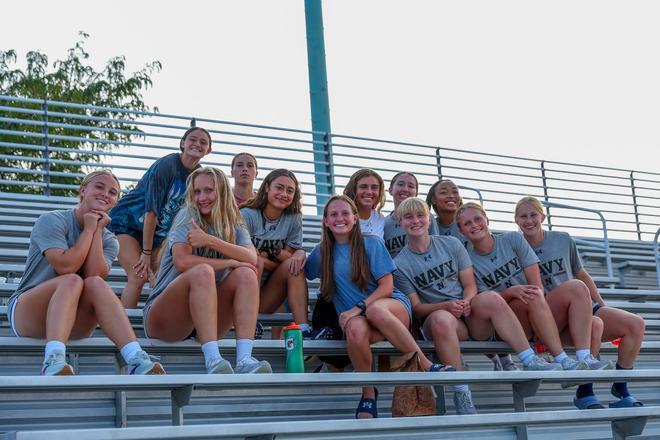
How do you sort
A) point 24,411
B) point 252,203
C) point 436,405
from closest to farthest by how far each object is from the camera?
point 24,411 → point 436,405 → point 252,203

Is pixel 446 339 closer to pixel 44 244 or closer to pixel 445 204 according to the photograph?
pixel 445 204

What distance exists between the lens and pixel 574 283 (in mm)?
5551

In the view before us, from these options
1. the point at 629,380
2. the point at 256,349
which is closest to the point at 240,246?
the point at 256,349

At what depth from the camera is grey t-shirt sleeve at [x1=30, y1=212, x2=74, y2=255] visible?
4.34 metres

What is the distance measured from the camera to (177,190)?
561 centimetres

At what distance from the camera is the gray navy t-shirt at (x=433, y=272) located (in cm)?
543

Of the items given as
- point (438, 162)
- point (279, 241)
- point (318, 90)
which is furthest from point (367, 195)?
point (438, 162)

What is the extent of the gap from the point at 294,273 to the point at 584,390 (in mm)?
1638

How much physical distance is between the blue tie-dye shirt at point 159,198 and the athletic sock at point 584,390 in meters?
2.29

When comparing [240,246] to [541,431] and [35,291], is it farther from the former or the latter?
[541,431]

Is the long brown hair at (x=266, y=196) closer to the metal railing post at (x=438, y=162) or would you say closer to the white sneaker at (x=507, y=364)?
the white sneaker at (x=507, y=364)

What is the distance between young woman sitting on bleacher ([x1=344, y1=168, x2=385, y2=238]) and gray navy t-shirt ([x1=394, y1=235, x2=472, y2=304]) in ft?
1.13

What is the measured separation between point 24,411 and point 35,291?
0.47 m

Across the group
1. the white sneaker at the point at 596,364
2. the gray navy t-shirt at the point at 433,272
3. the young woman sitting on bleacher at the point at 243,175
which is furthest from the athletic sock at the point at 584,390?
the young woman sitting on bleacher at the point at 243,175
